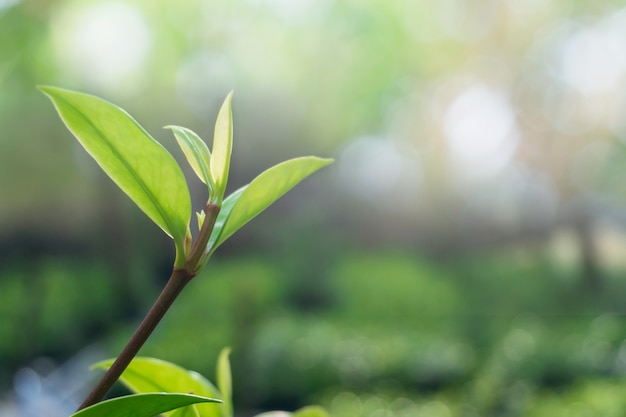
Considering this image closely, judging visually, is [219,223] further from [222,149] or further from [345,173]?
[345,173]

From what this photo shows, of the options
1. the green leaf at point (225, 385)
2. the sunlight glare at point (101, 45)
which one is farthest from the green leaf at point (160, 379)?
the sunlight glare at point (101, 45)

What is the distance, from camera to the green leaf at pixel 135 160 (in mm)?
192

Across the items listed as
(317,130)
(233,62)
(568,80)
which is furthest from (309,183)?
(568,80)

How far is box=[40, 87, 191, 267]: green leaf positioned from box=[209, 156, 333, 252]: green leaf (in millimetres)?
13

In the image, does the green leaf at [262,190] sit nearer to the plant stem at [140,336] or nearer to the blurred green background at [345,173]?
the plant stem at [140,336]

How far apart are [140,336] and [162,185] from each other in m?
0.04

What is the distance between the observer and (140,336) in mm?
187

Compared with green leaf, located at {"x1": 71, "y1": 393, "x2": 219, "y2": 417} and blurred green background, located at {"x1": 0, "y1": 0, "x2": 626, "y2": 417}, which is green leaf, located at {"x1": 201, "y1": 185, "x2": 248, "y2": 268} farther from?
A: blurred green background, located at {"x1": 0, "y1": 0, "x2": 626, "y2": 417}

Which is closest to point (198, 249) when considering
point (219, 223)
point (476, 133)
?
point (219, 223)

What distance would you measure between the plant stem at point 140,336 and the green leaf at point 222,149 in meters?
0.03

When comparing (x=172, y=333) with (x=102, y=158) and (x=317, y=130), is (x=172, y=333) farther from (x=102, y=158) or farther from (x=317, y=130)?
(x=102, y=158)

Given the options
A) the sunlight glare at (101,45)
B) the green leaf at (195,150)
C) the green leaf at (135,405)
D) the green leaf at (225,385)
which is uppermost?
the sunlight glare at (101,45)

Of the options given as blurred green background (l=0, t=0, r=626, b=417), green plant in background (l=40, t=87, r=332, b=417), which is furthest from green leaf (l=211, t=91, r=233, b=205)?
blurred green background (l=0, t=0, r=626, b=417)

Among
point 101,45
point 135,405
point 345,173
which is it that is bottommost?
point 135,405
